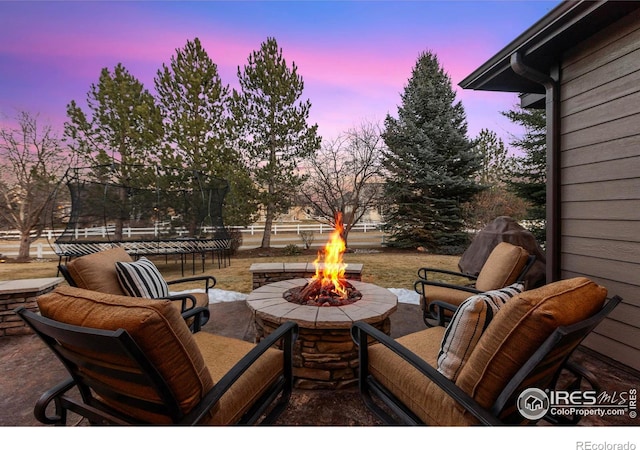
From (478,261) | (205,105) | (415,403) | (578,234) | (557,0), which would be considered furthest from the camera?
(205,105)

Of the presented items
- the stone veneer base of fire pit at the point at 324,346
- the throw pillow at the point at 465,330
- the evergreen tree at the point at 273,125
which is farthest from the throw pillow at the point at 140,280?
the evergreen tree at the point at 273,125

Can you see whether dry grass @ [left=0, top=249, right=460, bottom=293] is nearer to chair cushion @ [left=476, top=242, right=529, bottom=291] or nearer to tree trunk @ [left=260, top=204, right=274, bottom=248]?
tree trunk @ [left=260, top=204, right=274, bottom=248]

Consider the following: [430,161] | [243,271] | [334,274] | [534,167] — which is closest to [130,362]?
[334,274]

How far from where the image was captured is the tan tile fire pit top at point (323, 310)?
1804mm

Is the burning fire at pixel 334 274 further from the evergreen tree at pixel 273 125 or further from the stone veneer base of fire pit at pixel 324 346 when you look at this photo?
the evergreen tree at pixel 273 125

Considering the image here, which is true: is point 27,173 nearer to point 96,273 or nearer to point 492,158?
point 96,273

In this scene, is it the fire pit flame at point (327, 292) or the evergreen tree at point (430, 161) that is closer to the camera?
the fire pit flame at point (327, 292)

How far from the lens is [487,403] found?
0.97 m

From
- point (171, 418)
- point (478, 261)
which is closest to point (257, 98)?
point (478, 261)

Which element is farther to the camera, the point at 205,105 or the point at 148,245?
the point at 205,105

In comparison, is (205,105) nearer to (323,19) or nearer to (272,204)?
(272,204)

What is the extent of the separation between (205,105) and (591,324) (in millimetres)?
8489

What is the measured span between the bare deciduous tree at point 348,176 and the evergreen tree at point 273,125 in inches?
19.1

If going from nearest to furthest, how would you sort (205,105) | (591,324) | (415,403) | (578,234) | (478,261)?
(591,324), (415,403), (578,234), (478,261), (205,105)
